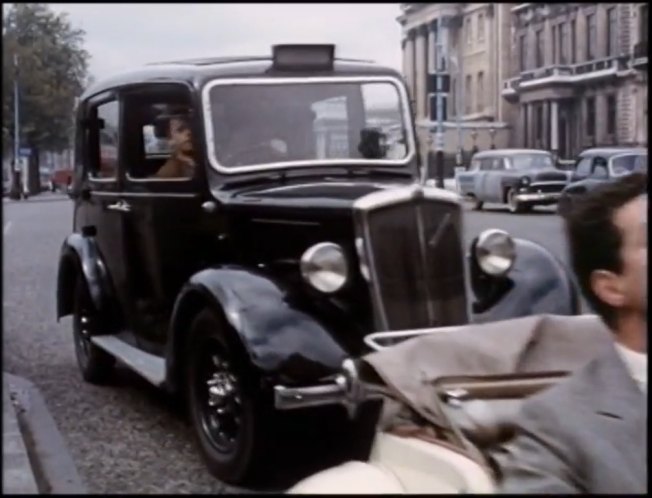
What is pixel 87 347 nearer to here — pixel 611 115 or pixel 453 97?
pixel 453 97

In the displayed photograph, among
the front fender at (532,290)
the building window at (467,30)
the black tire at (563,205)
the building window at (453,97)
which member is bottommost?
the front fender at (532,290)

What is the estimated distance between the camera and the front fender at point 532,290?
3416mm

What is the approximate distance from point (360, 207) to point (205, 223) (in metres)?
0.59

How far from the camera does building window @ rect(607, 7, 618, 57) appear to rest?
2.02 m

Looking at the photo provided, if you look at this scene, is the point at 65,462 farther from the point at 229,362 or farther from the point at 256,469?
the point at 229,362

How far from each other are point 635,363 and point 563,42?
1.89 feet

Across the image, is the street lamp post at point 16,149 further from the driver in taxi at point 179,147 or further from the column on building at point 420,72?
the driver in taxi at point 179,147

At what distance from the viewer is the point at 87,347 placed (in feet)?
12.0

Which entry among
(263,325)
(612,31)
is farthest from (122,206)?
(612,31)

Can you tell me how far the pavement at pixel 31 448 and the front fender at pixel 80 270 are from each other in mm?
804

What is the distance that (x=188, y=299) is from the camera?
12.5ft

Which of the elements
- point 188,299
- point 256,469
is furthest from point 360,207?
point 256,469

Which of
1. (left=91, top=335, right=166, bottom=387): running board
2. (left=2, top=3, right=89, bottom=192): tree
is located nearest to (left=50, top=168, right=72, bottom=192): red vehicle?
(left=2, top=3, right=89, bottom=192): tree

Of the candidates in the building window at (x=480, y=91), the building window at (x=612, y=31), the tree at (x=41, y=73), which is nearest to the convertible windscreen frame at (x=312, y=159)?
the building window at (x=480, y=91)
